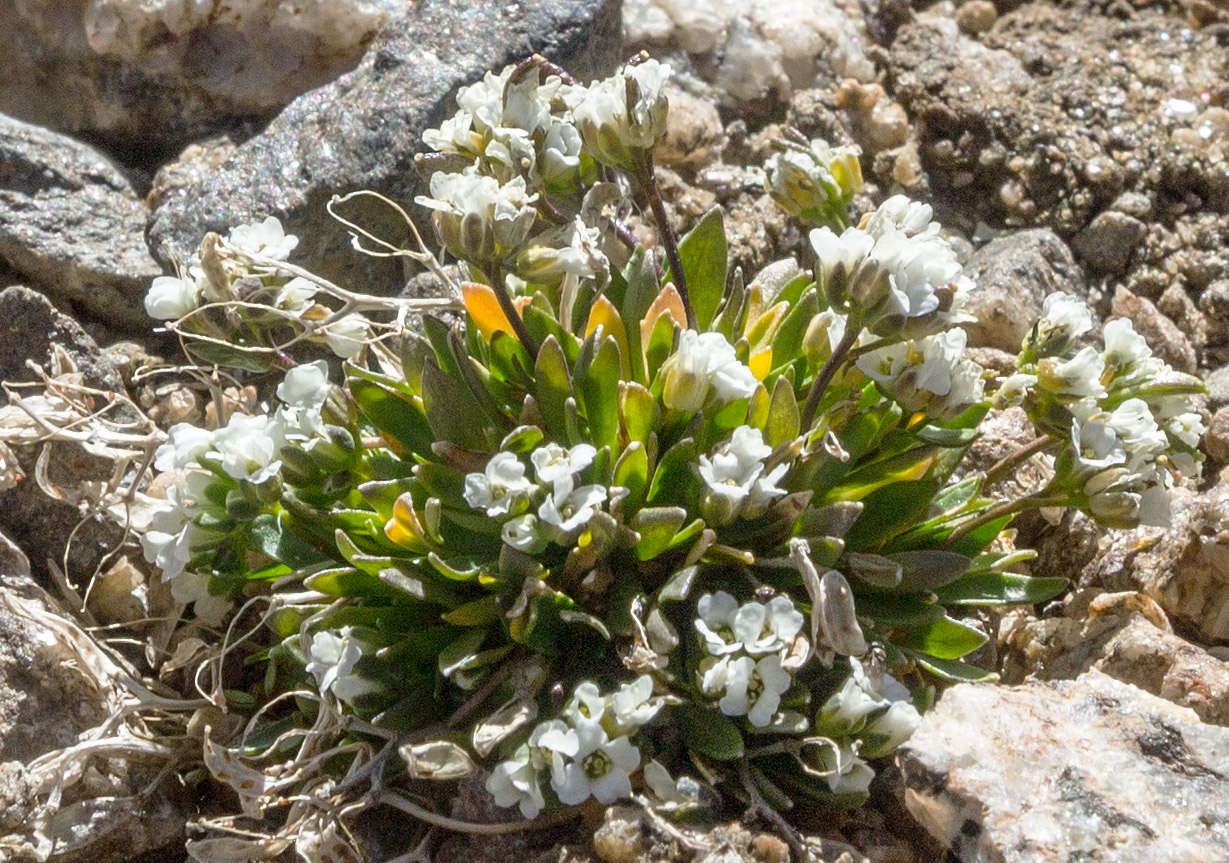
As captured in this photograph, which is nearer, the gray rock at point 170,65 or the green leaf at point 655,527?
the green leaf at point 655,527

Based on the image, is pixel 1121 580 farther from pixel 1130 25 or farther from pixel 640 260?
pixel 1130 25

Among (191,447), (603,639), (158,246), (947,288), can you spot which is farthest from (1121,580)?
(158,246)

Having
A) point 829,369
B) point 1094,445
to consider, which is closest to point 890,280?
point 829,369

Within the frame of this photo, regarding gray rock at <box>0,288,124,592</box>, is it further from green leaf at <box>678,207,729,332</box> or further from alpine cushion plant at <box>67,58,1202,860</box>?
green leaf at <box>678,207,729,332</box>

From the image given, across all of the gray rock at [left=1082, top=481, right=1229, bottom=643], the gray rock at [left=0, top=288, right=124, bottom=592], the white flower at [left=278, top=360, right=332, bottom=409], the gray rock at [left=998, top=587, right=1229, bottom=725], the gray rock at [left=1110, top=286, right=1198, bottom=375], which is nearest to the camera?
the white flower at [left=278, top=360, right=332, bottom=409]

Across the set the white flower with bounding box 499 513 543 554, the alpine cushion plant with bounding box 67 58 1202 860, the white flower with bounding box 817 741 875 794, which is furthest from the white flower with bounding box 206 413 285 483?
the white flower with bounding box 817 741 875 794

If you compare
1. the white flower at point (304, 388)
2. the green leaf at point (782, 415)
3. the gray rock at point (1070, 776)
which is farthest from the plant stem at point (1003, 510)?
the white flower at point (304, 388)

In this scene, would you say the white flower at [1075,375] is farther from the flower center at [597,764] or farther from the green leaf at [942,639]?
the flower center at [597,764]
